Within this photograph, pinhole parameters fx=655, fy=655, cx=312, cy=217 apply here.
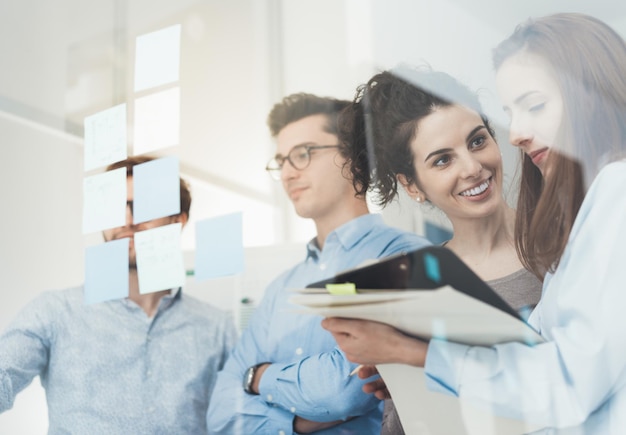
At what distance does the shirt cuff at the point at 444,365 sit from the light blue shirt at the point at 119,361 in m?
0.58

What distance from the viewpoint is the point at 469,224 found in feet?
3.57

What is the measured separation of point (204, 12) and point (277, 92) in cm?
34

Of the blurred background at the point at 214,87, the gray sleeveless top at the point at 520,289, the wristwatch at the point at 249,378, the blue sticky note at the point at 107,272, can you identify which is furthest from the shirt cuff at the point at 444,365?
the blue sticky note at the point at 107,272

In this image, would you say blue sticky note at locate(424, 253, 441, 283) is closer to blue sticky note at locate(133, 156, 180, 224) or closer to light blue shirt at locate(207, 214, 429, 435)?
light blue shirt at locate(207, 214, 429, 435)

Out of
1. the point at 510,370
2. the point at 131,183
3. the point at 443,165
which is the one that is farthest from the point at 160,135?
the point at 510,370

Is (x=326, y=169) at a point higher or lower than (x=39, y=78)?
lower

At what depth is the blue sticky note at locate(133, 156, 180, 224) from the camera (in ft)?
5.00

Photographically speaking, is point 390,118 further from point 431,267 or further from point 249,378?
point 249,378

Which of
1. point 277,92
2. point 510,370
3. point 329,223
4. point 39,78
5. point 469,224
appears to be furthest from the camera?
point 39,78

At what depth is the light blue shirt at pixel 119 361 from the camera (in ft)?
4.73

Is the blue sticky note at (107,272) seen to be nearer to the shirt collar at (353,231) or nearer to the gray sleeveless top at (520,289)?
the shirt collar at (353,231)

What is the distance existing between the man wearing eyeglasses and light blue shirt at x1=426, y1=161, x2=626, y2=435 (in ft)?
0.80

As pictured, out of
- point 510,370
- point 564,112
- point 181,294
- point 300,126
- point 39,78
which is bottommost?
point 510,370

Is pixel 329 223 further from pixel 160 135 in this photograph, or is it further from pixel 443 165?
pixel 160 135
